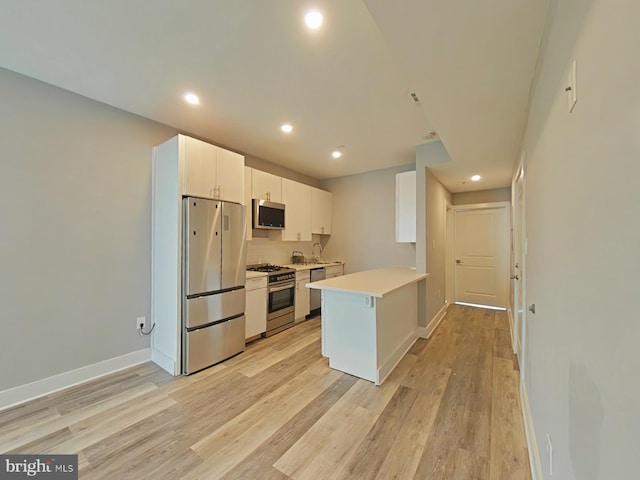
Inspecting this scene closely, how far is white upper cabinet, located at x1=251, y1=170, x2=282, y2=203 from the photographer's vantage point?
152 inches

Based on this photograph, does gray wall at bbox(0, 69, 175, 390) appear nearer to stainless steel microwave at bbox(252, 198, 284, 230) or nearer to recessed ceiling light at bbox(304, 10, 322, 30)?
stainless steel microwave at bbox(252, 198, 284, 230)

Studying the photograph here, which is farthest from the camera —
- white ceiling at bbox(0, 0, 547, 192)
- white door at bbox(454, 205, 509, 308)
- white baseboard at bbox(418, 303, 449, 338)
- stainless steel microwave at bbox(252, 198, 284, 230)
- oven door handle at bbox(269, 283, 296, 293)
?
white door at bbox(454, 205, 509, 308)

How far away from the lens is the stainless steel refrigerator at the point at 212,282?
2.71 metres

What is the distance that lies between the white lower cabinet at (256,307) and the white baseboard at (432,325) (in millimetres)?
2170

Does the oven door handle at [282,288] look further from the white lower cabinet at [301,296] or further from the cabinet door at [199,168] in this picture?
the cabinet door at [199,168]

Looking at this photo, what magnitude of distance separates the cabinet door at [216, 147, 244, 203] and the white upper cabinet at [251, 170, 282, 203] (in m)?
0.53

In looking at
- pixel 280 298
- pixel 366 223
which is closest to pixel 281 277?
pixel 280 298

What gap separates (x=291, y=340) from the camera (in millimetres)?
3562

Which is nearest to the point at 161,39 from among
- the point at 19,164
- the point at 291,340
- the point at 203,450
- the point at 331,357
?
A: the point at 19,164

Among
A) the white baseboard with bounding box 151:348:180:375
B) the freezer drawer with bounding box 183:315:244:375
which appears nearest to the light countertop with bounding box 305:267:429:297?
the freezer drawer with bounding box 183:315:244:375

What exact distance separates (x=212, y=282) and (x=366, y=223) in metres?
3.08

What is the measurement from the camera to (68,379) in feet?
7.98

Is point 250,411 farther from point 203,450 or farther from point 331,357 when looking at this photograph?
point 331,357

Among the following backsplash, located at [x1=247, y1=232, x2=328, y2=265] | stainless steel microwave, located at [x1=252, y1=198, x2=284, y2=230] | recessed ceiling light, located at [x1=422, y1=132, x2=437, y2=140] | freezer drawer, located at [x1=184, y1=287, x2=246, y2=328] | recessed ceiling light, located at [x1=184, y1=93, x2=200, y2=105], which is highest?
recessed ceiling light, located at [x1=184, y1=93, x2=200, y2=105]
